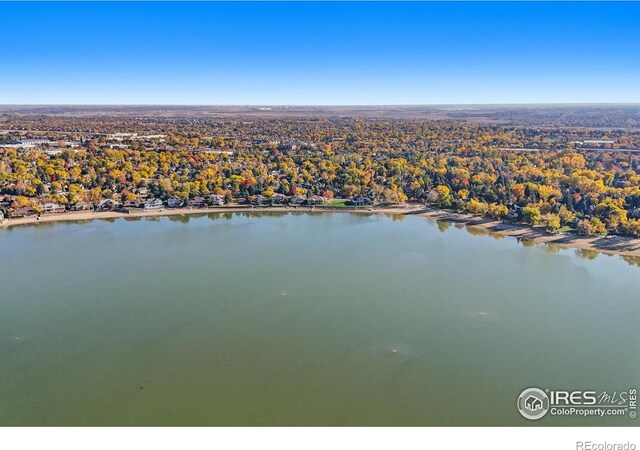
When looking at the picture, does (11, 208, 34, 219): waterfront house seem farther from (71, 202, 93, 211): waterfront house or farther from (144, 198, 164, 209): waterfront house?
(144, 198, 164, 209): waterfront house

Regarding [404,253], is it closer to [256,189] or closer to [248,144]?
[256,189]

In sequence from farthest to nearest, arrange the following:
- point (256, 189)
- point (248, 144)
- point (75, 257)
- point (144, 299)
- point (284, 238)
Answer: point (248, 144) < point (256, 189) < point (284, 238) < point (75, 257) < point (144, 299)

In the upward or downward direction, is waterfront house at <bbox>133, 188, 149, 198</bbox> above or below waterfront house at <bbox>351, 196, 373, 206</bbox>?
above

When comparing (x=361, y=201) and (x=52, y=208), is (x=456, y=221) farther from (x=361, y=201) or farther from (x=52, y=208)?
(x=52, y=208)

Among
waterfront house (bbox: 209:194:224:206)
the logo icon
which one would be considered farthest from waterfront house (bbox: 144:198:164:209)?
the logo icon

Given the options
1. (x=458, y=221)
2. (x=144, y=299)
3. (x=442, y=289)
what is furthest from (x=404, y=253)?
(x=144, y=299)

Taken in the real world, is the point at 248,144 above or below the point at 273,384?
above
